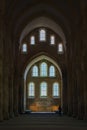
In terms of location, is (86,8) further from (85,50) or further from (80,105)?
(80,105)

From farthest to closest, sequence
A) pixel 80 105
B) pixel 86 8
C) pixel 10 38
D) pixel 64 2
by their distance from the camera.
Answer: pixel 10 38 < pixel 64 2 < pixel 80 105 < pixel 86 8

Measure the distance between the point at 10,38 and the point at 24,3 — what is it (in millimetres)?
4748

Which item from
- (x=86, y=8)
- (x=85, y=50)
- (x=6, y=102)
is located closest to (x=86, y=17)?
(x=86, y=8)

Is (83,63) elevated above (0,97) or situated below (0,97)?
above

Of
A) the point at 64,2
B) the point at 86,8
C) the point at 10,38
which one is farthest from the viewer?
the point at 10,38

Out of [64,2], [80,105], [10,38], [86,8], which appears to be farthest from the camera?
[10,38]

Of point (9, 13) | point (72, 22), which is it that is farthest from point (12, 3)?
point (72, 22)

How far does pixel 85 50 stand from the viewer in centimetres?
3559

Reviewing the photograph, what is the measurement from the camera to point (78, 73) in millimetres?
42188

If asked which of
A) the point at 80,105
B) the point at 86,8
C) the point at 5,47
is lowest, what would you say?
the point at 80,105

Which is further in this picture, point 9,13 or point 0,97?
point 9,13

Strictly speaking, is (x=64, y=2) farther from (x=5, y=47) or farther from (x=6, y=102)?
(x=6, y=102)

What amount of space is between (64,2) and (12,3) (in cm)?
665

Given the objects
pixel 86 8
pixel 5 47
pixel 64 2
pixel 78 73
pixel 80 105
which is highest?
pixel 64 2
